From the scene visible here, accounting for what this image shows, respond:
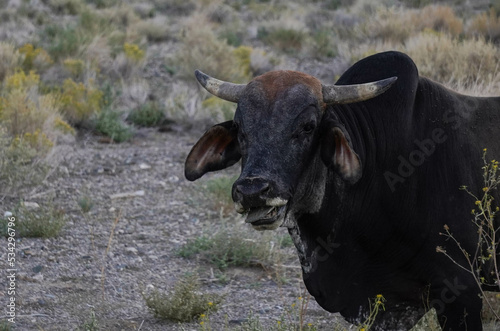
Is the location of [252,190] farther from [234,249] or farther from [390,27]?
[390,27]

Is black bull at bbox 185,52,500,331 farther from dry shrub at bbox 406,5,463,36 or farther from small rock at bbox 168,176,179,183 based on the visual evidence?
dry shrub at bbox 406,5,463,36

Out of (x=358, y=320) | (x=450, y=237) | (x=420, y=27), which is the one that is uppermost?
(x=450, y=237)

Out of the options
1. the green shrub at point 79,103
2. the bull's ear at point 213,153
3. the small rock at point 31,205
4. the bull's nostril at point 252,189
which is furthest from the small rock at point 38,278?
the green shrub at point 79,103

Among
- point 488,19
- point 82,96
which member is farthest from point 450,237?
point 488,19

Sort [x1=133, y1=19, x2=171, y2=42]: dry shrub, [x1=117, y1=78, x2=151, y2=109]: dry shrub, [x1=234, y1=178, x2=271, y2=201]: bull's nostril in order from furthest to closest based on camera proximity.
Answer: [x1=133, y1=19, x2=171, y2=42]: dry shrub < [x1=117, y1=78, x2=151, y2=109]: dry shrub < [x1=234, y1=178, x2=271, y2=201]: bull's nostril

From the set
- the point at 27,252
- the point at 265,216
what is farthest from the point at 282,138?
the point at 27,252

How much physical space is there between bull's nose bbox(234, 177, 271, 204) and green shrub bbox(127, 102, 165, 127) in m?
8.16

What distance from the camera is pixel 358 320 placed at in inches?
185

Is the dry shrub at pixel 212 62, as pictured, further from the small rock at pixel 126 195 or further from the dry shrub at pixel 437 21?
the small rock at pixel 126 195

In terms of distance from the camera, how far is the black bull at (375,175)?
14.1 ft

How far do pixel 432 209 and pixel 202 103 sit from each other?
8.01 m

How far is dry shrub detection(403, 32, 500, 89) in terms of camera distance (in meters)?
10.4

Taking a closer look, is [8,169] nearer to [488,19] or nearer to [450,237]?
[450,237]

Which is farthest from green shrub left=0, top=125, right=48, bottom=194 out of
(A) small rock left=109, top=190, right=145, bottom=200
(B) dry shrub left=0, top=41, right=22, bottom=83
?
(B) dry shrub left=0, top=41, right=22, bottom=83
